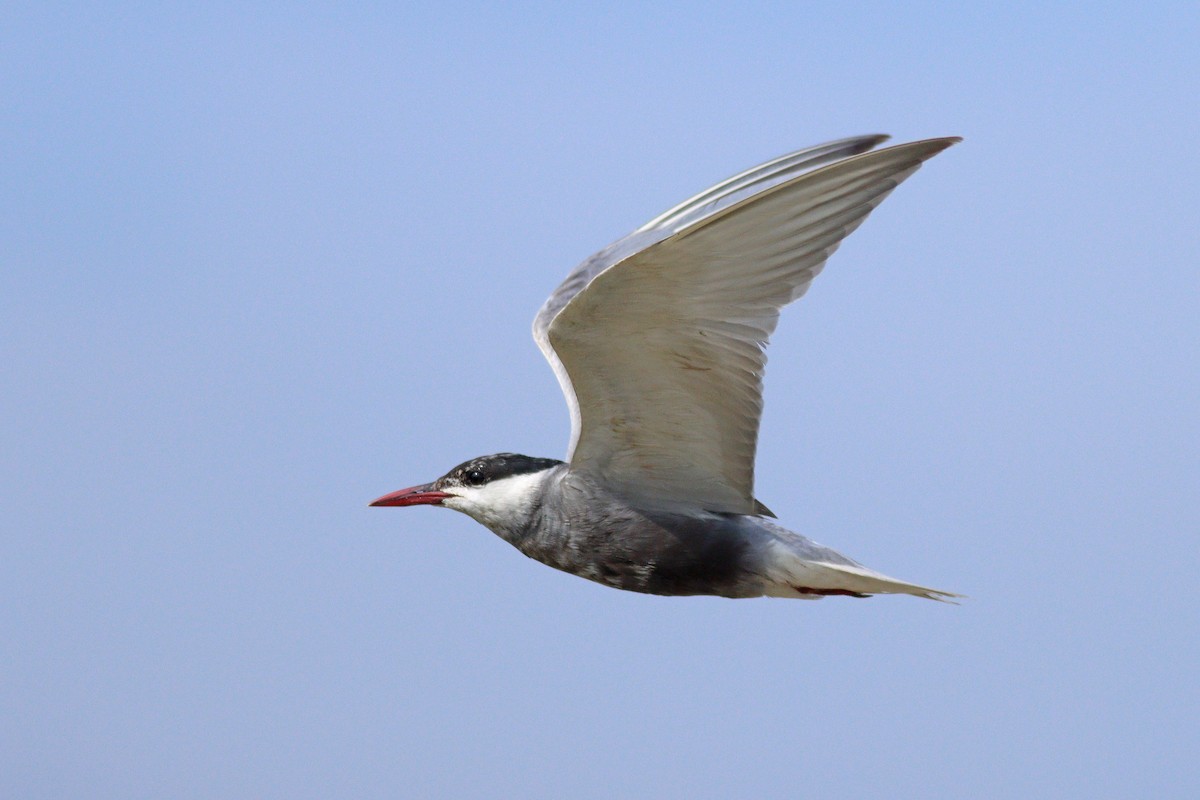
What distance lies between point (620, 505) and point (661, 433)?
1.27 ft

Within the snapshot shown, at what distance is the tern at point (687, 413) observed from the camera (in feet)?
16.8

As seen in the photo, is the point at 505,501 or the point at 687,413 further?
the point at 505,501

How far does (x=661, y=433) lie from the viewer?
19.2ft

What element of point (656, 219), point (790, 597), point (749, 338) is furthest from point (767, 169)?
point (790, 597)

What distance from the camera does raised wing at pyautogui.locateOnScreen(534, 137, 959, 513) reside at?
5047mm

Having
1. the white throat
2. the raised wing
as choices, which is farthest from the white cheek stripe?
the raised wing

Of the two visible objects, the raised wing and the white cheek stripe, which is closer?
the raised wing

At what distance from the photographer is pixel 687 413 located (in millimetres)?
5762

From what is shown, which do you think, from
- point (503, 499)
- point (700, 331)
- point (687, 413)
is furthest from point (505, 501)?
point (700, 331)

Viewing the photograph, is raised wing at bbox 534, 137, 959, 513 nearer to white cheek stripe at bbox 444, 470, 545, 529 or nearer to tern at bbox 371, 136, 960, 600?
tern at bbox 371, 136, 960, 600

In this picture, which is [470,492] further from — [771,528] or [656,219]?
[656,219]

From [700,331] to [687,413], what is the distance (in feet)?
1.45

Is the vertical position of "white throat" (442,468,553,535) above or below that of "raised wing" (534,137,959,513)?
below

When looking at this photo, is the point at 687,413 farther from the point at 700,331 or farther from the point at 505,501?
the point at 505,501
